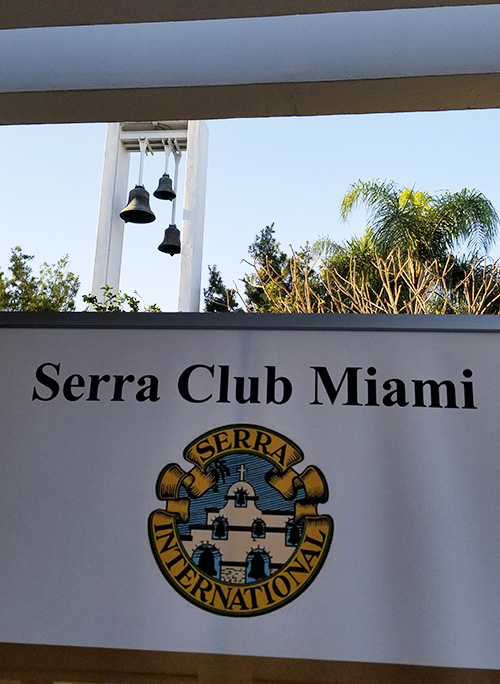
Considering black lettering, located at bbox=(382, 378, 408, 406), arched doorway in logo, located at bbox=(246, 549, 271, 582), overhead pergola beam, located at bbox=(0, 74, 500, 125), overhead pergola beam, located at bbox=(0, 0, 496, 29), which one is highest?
overhead pergola beam, located at bbox=(0, 74, 500, 125)

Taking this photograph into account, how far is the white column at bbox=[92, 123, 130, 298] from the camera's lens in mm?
12383

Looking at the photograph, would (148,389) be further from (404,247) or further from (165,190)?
(404,247)

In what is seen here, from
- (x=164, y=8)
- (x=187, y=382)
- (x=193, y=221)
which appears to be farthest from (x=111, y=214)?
(x=187, y=382)

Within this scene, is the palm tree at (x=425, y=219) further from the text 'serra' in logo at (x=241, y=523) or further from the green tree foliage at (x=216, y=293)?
the text 'serra' in logo at (x=241, y=523)

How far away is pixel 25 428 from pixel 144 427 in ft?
1.08

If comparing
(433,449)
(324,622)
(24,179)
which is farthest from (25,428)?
(24,179)

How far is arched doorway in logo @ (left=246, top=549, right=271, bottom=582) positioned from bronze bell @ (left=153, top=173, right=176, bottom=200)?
9.96 meters

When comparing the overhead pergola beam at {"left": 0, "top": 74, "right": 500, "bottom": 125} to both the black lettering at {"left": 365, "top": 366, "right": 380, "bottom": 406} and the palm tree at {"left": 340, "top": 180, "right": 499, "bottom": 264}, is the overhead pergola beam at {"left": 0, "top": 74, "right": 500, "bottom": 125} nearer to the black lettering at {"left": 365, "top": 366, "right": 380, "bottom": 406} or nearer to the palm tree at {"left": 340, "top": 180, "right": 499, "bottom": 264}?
the black lettering at {"left": 365, "top": 366, "right": 380, "bottom": 406}

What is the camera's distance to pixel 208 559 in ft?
5.91

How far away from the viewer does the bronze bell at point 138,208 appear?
34.7 feet

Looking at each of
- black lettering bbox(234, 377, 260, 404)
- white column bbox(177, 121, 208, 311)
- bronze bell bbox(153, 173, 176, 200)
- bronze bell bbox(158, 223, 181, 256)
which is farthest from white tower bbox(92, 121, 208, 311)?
black lettering bbox(234, 377, 260, 404)

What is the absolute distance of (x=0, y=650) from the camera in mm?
1802

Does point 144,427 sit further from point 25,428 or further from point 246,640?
point 246,640

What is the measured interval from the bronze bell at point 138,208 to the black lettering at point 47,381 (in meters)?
8.80
